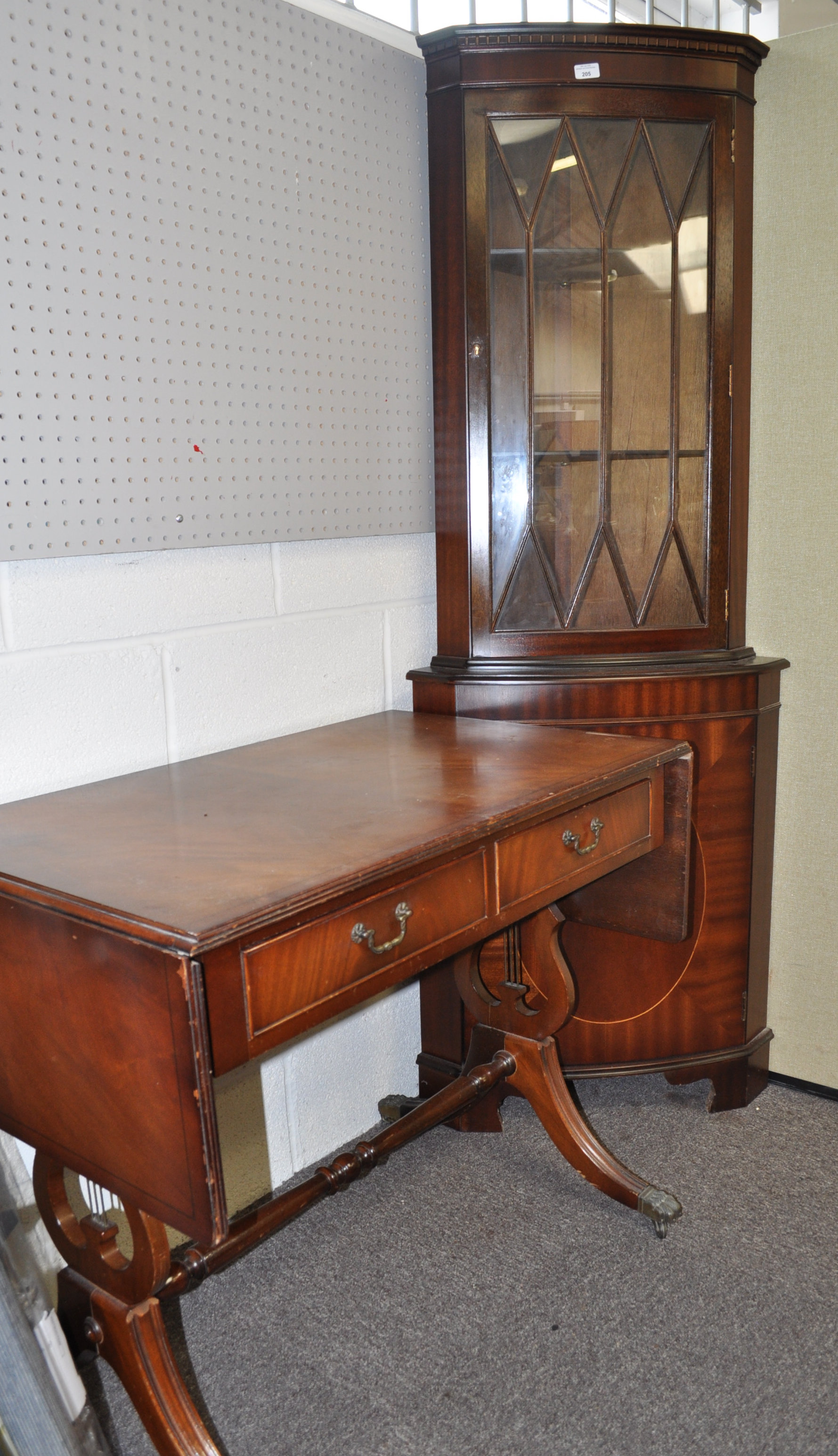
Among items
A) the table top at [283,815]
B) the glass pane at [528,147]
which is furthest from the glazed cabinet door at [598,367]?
the table top at [283,815]

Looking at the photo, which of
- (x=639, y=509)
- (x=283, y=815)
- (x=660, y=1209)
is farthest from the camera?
(x=639, y=509)

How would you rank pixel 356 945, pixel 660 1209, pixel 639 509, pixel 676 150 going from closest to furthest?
pixel 356 945 → pixel 660 1209 → pixel 676 150 → pixel 639 509

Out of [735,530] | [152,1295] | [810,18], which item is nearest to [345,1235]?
[152,1295]

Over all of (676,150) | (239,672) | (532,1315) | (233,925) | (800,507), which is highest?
(676,150)

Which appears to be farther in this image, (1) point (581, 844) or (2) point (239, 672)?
(2) point (239, 672)

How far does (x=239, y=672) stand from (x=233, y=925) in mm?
961

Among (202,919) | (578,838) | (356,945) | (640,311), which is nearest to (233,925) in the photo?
(202,919)

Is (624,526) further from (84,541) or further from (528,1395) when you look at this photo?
(528,1395)

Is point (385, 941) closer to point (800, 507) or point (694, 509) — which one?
point (694, 509)

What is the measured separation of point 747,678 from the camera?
2309 mm

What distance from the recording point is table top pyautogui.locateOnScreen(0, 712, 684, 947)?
1.23m

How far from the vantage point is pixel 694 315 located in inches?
86.6

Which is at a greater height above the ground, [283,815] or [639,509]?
[639,509]

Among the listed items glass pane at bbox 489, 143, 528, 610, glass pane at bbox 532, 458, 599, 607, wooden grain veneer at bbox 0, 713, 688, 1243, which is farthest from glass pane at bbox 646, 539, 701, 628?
wooden grain veneer at bbox 0, 713, 688, 1243
